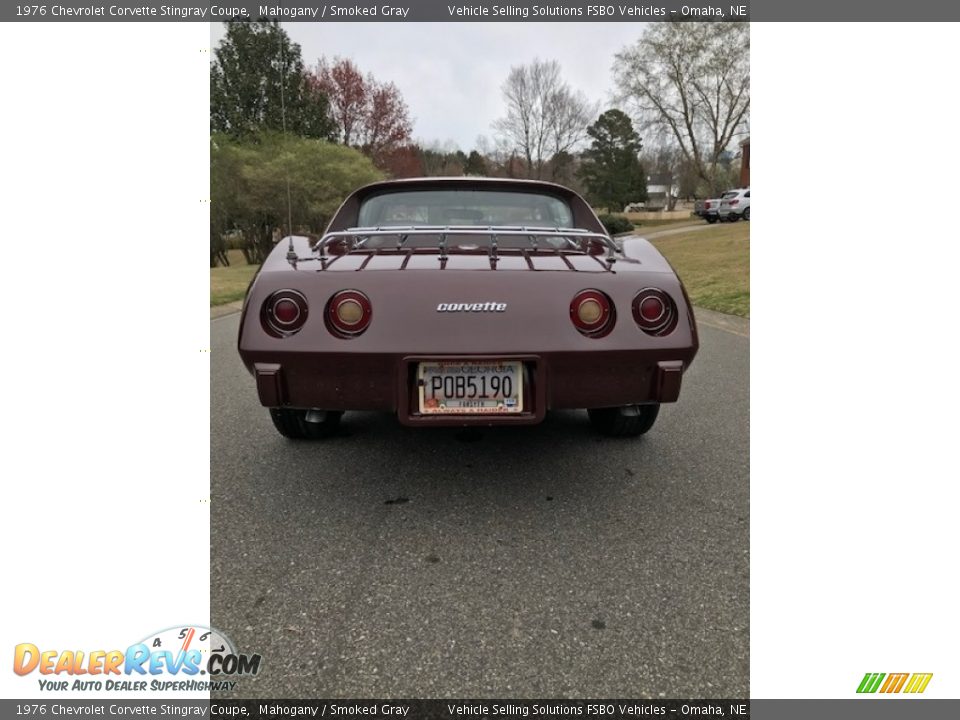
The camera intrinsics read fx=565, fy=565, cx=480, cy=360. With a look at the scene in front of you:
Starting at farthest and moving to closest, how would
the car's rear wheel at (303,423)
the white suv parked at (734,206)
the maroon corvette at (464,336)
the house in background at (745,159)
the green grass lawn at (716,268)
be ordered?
the house in background at (745,159), the white suv parked at (734,206), the green grass lawn at (716,268), the car's rear wheel at (303,423), the maroon corvette at (464,336)

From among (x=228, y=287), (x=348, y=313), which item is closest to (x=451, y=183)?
(x=348, y=313)

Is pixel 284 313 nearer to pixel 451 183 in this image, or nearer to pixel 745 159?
pixel 451 183

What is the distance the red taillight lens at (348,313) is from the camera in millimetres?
2105

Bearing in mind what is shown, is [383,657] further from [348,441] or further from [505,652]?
[348,441]

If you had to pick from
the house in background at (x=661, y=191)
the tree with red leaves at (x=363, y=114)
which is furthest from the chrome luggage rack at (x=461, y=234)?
the house in background at (x=661, y=191)

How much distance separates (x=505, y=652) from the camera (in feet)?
5.09

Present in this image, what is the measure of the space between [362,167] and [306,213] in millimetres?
2584

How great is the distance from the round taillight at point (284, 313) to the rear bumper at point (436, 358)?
0.11 meters

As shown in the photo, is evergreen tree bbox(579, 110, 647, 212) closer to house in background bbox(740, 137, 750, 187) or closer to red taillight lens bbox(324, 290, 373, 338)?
house in background bbox(740, 137, 750, 187)

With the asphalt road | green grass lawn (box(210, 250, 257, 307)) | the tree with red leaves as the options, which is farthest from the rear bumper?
the tree with red leaves

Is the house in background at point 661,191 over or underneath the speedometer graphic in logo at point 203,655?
over

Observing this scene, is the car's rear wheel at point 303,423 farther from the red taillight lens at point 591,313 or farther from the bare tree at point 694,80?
the bare tree at point 694,80

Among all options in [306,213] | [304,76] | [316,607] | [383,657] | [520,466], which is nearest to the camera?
[383,657]

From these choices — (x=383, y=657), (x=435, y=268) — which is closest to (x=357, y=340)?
(x=435, y=268)
